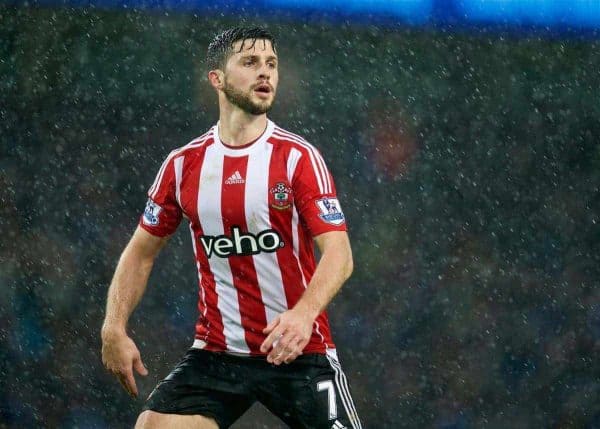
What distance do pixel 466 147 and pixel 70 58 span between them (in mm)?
2541

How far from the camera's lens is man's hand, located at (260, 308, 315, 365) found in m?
3.13

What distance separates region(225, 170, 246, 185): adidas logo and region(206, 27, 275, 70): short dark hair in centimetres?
41

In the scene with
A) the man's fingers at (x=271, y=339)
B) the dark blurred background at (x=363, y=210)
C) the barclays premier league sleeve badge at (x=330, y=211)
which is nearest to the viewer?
the man's fingers at (x=271, y=339)

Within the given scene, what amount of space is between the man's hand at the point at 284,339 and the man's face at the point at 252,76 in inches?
36.8

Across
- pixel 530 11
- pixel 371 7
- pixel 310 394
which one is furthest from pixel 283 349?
pixel 530 11

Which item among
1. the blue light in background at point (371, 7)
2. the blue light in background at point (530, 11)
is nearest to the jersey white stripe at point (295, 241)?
the blue light in background at point (371, 7)

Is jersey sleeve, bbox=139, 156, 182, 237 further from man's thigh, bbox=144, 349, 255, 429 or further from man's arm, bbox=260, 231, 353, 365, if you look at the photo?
man's arm, bbox=260, 231, 353, 365

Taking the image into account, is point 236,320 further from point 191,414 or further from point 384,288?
point 384,288

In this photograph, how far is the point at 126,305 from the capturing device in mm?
3826

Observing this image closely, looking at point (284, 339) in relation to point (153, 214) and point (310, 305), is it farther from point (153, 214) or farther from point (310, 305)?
point (153, 214)

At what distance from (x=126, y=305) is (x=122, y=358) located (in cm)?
23

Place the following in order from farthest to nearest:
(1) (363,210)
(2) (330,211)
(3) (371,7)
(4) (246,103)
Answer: (3) (371,7) < (1) (363,210) < (4) (246,103) < (2) (330,211)

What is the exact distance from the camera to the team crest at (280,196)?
373 centimetres

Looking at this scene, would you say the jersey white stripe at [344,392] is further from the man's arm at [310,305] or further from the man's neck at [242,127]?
the man's neck at [242,127]
